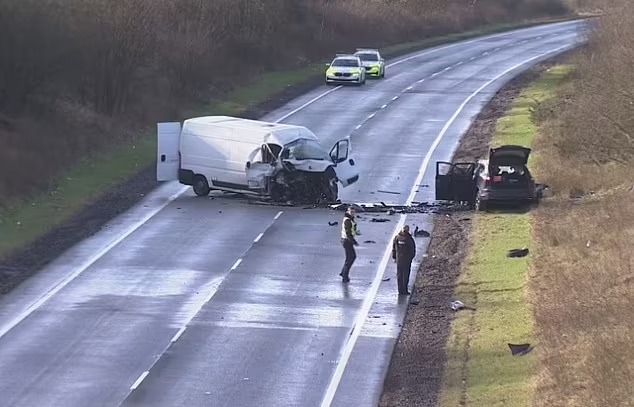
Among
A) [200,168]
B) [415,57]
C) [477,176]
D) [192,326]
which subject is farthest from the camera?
[415,57]

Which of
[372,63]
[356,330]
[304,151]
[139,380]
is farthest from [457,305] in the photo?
[372,63]

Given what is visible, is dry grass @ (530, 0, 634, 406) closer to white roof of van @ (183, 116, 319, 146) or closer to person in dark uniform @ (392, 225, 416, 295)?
person in dark uniform @ (392, 225, 416, 295)

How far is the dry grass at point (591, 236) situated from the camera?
55.0 ft

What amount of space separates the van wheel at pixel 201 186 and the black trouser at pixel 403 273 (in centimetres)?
1132

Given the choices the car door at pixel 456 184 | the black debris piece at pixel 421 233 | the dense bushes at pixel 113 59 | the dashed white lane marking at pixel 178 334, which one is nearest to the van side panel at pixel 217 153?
the dense bushes at pixel 113 59

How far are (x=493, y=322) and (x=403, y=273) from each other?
3.02 meters

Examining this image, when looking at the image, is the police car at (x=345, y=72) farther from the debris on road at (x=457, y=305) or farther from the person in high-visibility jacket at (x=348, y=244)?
the debris on road at (x=457, y=305)

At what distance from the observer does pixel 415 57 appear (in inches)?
2945

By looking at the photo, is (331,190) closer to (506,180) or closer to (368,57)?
(506,180)

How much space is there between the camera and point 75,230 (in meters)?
29.3

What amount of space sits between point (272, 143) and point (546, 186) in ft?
24.8

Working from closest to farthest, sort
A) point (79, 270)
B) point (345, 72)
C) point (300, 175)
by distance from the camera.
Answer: point (79, 270) < point (300, 175) < point (345, 72)

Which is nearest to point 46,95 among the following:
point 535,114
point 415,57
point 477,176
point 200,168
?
point 200,168

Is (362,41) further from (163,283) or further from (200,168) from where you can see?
(163,283)
